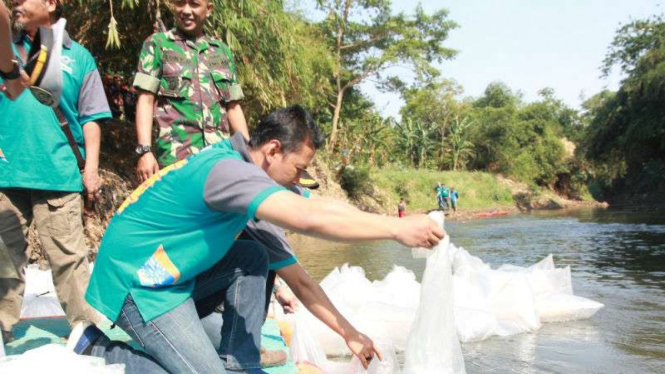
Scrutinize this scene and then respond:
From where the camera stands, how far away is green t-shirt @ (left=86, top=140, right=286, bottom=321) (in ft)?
5.41

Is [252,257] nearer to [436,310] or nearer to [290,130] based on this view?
[290,130]

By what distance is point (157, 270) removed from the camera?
5.63 ft

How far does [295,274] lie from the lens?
2.19 m

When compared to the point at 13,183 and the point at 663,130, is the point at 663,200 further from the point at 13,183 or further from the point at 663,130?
the point at 13,183

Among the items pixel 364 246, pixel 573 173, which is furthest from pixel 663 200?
pixel 364 246

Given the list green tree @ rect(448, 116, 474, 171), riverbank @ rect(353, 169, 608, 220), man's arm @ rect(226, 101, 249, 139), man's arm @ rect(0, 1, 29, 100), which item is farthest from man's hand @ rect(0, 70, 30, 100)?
green tree @ rect(448, 116, 474, 171)

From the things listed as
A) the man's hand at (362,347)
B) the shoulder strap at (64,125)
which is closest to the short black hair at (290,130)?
the man's hand at (362,347)

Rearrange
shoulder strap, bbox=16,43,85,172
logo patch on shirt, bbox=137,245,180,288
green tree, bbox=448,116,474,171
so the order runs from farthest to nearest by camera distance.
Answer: green tree, bbox=448,116,474,171 → shoulder strap, bbox=16,43,85,172 → logo patch on shirt, bbox=137,245,180,288

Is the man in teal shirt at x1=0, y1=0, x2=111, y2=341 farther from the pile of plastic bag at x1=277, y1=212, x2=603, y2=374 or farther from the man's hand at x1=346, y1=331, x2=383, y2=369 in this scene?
the man's hand at x1=346, y1=331, x2=383, y2=369

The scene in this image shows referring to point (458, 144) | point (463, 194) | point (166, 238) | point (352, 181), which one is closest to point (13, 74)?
point (166, 238)

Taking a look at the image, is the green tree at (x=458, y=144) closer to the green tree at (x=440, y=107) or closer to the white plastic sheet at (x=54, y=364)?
the green tree at (x=440, y=107)

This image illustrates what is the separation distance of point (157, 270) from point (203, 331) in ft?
0.79

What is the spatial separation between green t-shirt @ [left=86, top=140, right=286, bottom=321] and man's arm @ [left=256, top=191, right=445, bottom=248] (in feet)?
0.68

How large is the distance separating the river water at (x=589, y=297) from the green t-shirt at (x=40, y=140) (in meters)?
1.99
